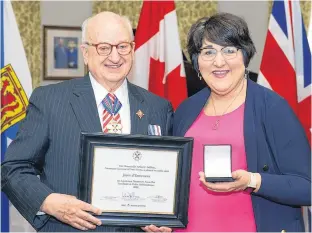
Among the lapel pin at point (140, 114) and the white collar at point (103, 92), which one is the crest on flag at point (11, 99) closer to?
the white collar at point (103, 92)

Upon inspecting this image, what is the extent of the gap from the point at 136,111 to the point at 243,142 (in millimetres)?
506

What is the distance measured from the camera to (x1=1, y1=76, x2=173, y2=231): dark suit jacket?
2.35 meters

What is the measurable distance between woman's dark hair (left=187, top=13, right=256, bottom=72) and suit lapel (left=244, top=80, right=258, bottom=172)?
21cm

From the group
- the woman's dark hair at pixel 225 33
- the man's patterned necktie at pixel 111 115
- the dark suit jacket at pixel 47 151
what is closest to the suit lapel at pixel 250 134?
the woman's dark hair at pixel 225 33

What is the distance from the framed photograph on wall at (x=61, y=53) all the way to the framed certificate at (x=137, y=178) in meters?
7.47

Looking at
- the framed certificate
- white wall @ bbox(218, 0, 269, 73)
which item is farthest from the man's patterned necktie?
white wall @ bbox(218, 0, 269, 73)

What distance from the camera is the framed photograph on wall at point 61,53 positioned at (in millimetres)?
9508

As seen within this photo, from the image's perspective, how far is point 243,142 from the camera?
2496mm

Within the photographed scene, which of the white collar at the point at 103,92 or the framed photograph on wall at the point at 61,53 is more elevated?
the framed photograph on wall at the point at 61,53

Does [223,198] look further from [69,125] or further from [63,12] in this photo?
[63,12]

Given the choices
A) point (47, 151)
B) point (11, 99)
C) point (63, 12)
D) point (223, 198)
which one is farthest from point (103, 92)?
point (63, 12)

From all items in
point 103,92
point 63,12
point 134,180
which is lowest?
point 134,180

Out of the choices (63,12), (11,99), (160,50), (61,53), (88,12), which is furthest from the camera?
(61,53)
